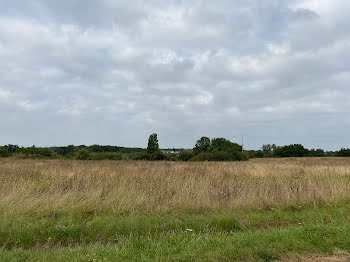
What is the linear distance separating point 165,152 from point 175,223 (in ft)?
151

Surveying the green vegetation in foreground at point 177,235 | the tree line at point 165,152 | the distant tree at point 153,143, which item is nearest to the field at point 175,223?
the green vegetation in foreground at point 177,235

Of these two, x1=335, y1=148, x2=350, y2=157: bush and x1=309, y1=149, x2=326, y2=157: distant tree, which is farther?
x1=309, y1=149, x2=326, y2=157: distant tree

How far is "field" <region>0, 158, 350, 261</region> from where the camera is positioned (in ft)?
14.0

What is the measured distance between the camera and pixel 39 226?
5.75 m

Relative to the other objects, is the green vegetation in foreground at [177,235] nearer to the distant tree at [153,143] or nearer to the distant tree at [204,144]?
the distant tree at [153,143]

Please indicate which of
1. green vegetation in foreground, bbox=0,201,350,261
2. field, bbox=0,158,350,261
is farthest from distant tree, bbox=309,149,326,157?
green vegetation in foreground, bbox=0,201,350,261

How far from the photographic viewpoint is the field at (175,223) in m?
4.27

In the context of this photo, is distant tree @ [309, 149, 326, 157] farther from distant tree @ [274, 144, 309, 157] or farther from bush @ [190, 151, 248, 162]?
bush @ [190, 151, 248, 162]

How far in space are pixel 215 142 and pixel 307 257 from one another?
6667 centimetres

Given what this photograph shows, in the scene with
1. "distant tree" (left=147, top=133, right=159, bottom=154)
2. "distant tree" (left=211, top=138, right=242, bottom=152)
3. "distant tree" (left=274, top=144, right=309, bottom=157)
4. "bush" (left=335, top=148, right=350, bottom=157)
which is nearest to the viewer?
"distant tree" (left=147, top=133, right=159, bottom=154)

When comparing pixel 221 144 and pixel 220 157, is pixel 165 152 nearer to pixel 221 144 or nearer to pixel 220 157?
pixel 220 157

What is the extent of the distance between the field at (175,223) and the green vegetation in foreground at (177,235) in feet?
0.06

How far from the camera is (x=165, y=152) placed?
171 feet

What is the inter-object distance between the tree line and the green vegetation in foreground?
33077 mm
